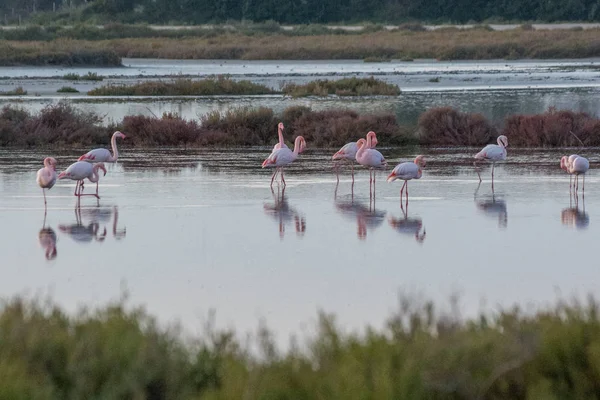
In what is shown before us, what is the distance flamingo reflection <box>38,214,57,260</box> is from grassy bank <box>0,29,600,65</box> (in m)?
56.8

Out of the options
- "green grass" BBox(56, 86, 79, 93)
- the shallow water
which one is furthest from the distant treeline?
the shallow water

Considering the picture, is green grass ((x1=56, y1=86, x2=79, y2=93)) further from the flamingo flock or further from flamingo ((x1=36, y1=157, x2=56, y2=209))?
flamingo ((x1=36, y1=157, x2=56, y2=209))

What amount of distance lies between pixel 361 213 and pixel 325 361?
28.0 feet

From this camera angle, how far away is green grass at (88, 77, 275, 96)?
4378 cm

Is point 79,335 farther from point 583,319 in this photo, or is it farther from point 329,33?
point 329,33

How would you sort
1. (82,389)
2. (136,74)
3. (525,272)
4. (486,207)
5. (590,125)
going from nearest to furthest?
(82,389)
(525,272)
(486,207)
(590,125)
(136,74)

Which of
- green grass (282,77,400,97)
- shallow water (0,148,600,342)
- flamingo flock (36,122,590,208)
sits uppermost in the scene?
green grass (282,77,400,97)

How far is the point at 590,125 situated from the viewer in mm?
25062

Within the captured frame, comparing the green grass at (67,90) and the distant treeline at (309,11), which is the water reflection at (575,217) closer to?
the green grass at (67,90)

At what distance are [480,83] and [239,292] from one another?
139ft

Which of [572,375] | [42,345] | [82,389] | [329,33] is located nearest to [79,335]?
[42,345]

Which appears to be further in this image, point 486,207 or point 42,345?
point 486,207

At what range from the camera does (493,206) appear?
15.6 meters

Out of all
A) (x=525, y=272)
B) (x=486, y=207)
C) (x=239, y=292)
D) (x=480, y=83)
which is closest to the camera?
(x=239, y=292)
